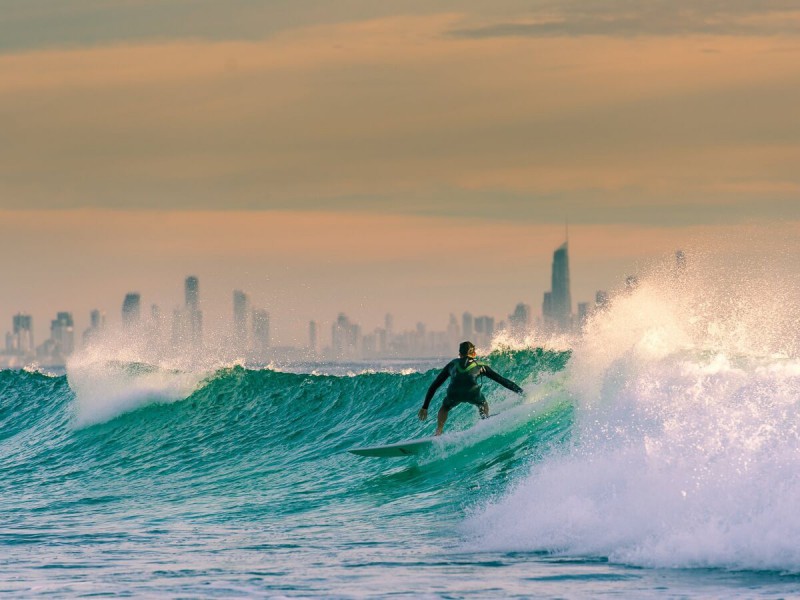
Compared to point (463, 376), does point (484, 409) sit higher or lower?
lower

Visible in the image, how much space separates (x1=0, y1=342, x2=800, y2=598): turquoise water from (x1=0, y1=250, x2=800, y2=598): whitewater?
4cm

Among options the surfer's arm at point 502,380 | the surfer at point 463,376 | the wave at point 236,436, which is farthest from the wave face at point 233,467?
the surfer's arm at point 502,380

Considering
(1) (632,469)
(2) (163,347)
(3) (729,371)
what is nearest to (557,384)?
(3) (729,371)

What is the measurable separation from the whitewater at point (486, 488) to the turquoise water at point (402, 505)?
0.04m

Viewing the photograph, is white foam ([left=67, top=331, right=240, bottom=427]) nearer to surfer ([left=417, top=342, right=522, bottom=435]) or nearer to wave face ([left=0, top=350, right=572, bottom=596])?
wave face ([left=0, top=350, right=572, bottom=596])

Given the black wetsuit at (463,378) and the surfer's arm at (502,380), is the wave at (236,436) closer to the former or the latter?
the black wetsuit at (463,378)

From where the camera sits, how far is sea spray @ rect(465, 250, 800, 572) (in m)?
10.9

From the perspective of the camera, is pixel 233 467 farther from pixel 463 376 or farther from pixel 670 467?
pixel 670 467

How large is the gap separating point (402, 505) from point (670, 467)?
461 centimetres

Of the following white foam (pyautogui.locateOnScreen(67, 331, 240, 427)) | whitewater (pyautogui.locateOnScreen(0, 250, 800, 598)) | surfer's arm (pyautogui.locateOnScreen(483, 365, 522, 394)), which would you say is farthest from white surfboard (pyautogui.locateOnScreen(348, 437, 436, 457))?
white foam (pyautogui.locateOnScreen(67, 331, 240, 427))

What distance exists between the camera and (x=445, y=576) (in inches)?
416

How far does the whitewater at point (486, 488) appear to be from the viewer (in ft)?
34.7

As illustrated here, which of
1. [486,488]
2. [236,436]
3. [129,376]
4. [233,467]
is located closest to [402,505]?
[486,488]

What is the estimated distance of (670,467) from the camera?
12359 millimetres
